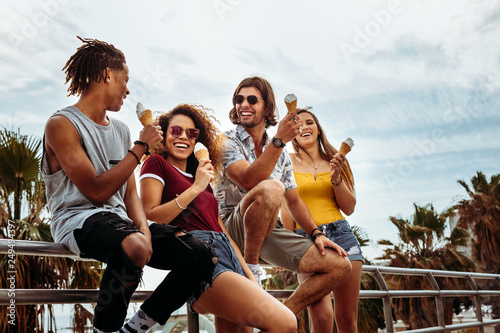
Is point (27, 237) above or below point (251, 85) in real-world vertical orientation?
below

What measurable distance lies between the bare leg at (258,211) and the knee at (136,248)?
0.90 m

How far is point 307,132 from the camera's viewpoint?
12.6ft

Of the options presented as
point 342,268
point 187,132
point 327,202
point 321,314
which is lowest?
point 321,314

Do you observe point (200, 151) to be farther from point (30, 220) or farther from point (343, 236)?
point (30, 220)

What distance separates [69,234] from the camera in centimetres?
195

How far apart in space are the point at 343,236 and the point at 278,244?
65 cm

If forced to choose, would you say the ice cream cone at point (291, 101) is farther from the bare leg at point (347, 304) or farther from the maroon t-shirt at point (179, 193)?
the bare leg at point (347, 304)

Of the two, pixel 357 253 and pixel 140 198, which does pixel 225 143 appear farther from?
pixel 357 253

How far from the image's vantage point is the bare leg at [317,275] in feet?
9.34

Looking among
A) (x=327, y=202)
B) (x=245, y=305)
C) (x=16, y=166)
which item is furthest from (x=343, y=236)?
(x=16, y=166)

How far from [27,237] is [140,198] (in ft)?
20.1

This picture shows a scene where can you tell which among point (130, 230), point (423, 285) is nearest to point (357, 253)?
point (130, 230)

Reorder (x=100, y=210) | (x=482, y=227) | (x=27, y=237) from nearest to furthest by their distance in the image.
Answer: (x=100, y=210), (x=27, y=237), (x=482, y=227)

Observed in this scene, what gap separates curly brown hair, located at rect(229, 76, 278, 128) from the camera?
3201 millimetres
